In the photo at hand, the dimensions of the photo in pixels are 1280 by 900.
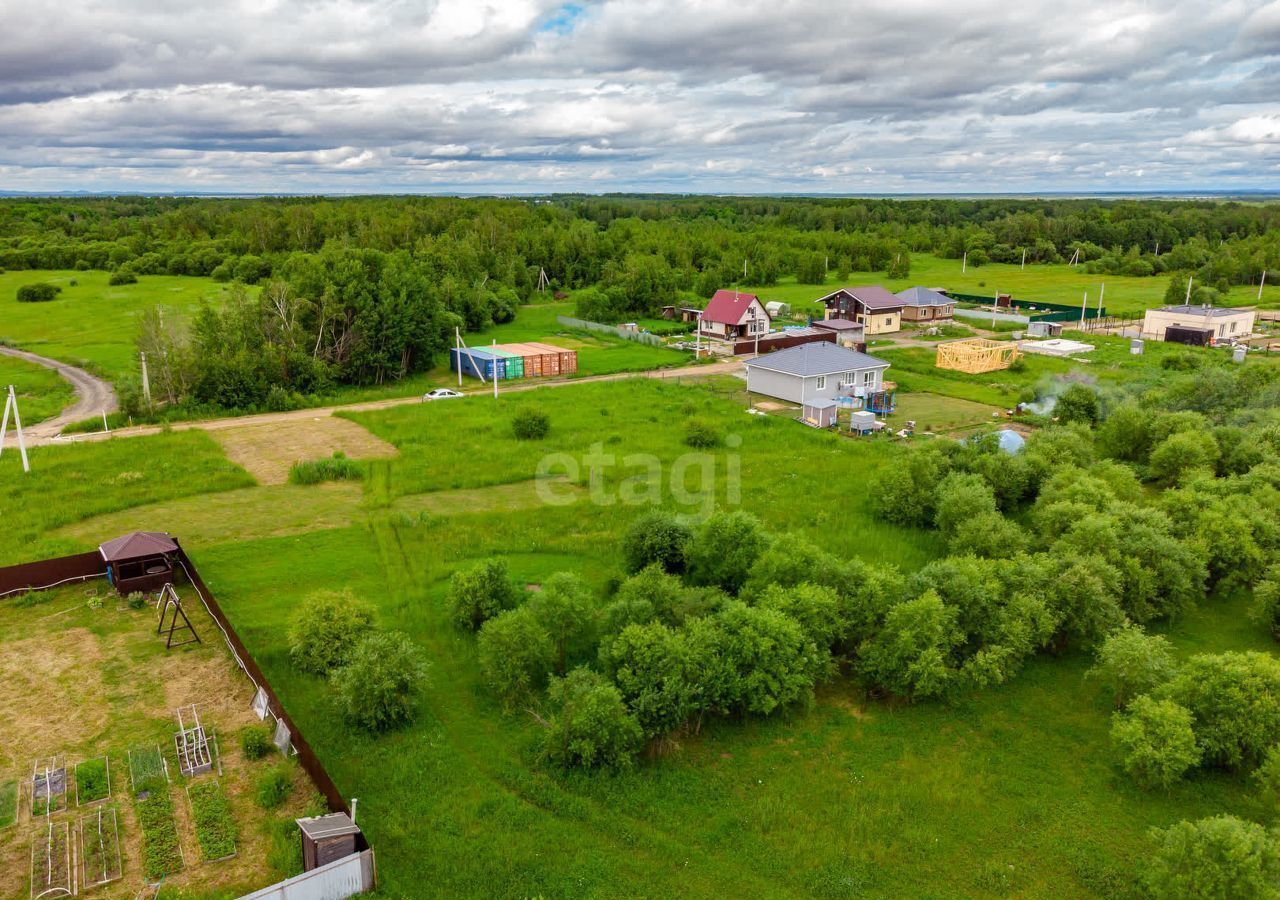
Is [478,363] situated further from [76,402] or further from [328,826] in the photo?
[328,826]

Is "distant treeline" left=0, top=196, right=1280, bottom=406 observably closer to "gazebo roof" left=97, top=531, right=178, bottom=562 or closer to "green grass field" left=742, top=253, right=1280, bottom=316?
"green grass field" left=742, top=253, right=1280, bottom=316

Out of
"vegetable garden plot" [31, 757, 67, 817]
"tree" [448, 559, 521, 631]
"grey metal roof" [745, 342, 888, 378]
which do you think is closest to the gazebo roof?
"vegetable garden plot" [31, 757, 67, 817]

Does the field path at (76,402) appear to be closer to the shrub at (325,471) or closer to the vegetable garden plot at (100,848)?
the shrub at (325,471)

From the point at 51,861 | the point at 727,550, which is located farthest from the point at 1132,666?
the point at 51,861

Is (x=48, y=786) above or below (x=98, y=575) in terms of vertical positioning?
below

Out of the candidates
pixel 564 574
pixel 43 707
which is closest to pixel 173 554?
pixel 43 707

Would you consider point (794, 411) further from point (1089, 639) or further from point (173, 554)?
point (173, 554)
